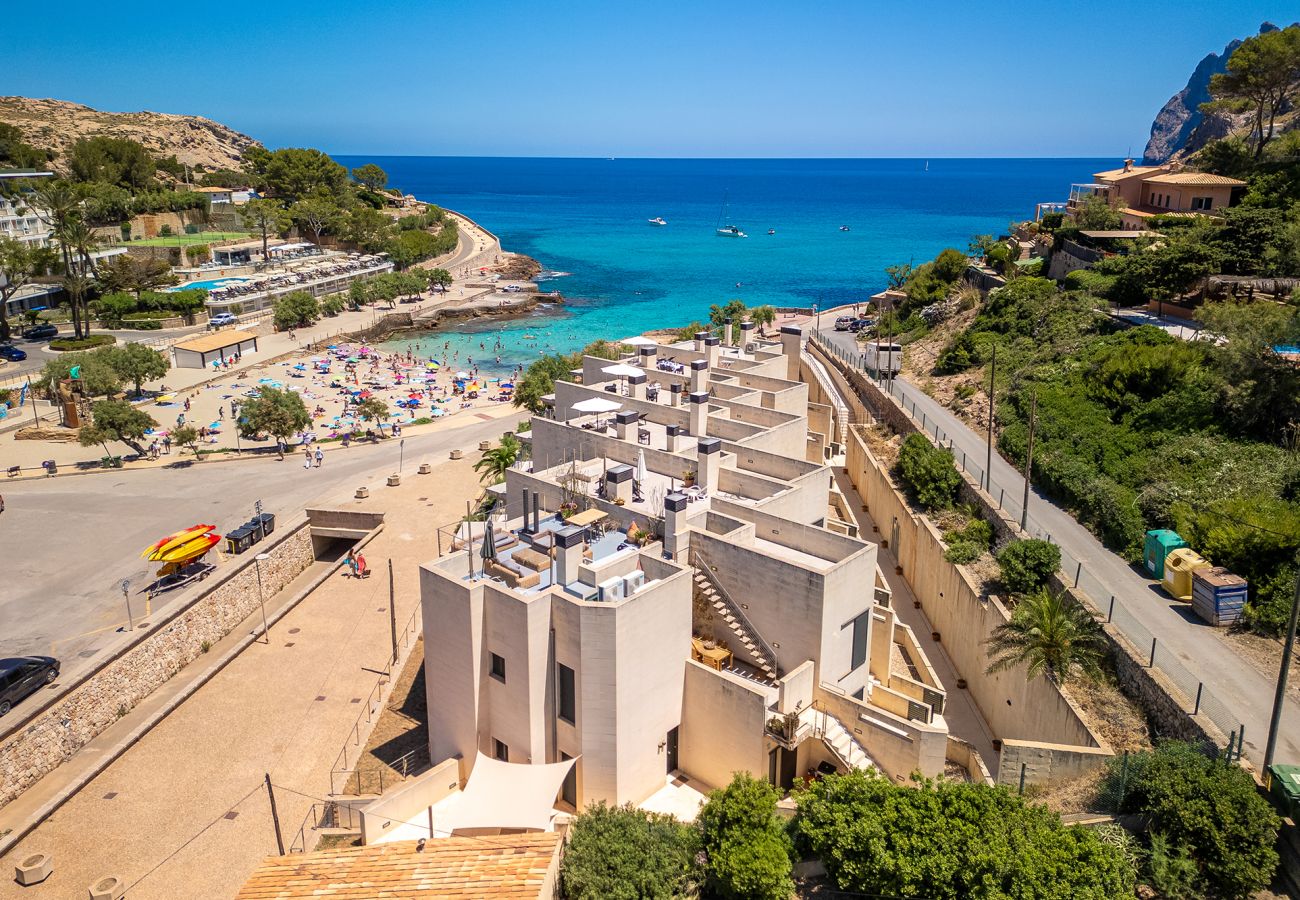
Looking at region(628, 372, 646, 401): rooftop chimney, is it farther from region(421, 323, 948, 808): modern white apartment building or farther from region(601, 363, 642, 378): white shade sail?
region(421, 323, 948, 808): modern white apartment building

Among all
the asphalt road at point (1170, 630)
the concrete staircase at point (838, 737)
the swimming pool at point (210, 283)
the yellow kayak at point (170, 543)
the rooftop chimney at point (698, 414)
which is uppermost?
the swimming pool at point (210, 283)

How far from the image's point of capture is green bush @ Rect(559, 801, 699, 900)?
15109 millimetres

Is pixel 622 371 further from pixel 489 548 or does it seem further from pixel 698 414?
pixel 489 548

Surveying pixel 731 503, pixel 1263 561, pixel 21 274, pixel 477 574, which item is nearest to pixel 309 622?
pixel 477 574

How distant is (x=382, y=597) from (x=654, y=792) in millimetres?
14445

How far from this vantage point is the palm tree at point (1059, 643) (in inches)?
790

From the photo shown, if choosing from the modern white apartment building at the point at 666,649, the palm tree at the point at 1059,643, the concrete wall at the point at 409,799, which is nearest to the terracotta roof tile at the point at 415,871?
the concrete wall at the point at 409,799

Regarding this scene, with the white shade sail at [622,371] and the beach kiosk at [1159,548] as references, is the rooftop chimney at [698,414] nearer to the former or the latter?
the white shade sail at [622,371]

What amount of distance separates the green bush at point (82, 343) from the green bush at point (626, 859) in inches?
2387

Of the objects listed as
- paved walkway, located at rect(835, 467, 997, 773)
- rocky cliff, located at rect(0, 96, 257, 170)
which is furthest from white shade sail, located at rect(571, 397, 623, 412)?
rocky cliff, located at rect(0, 96, 257, 170)

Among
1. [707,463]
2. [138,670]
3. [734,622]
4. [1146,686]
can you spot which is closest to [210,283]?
[138,670]

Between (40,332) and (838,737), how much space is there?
7134cm

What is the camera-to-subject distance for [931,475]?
31391mm

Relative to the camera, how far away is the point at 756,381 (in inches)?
1410
